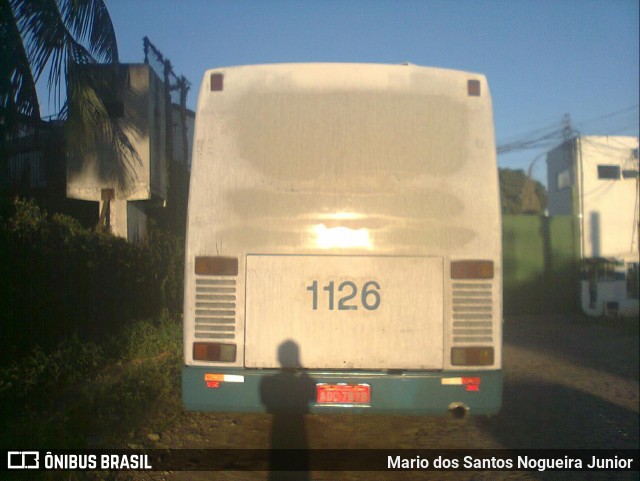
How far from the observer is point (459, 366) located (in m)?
4.96

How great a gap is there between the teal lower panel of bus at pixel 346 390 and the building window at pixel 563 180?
16.5 meters

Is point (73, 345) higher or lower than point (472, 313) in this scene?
lower

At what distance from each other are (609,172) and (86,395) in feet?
57.0

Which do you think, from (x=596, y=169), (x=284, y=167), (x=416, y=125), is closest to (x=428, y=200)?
(x=416, y=125)

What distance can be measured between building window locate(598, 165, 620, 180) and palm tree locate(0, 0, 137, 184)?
15461 millimetres

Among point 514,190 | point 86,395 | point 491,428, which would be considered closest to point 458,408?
point 491,428

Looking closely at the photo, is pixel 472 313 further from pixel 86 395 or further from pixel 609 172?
pixel 609 172

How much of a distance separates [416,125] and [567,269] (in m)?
14.6

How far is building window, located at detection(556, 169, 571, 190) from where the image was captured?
1980 centimetres

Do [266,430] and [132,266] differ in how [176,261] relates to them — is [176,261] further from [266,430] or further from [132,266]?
[266,430]

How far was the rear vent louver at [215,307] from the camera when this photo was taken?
16.3ft

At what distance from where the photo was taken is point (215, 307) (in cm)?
498

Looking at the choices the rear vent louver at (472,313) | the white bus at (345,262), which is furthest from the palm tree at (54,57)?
the rear vent louver at (472,313)

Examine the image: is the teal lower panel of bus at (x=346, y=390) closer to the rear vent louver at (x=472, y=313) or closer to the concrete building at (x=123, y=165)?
the rear vent louver at (x=472, y=313)
